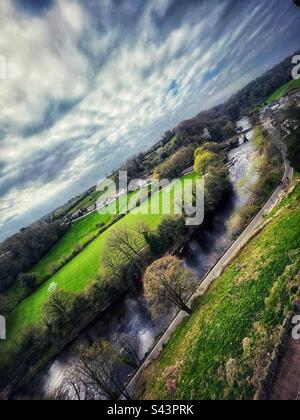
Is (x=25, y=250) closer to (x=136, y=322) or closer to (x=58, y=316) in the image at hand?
(x=58, y=316)

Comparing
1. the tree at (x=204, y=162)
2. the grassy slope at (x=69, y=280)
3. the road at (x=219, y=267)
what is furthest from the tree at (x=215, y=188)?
the road at (x=219, y=267)

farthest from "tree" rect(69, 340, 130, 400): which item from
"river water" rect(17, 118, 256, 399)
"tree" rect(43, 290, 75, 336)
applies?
"tree" rect(43, 290, 75, 336)

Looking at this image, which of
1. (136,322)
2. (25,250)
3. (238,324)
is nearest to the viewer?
(238,324)

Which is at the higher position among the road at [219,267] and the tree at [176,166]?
the tree at [176,166]

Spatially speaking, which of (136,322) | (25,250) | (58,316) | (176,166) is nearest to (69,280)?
(58,316)

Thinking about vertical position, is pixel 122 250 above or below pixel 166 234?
above

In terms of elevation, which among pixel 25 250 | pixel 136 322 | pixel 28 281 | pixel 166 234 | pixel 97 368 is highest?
pixel 25 250

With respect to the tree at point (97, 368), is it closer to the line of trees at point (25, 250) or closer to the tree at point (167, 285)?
the tree at point (167, 285)

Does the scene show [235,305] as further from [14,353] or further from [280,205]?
[14,353]
